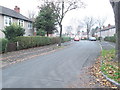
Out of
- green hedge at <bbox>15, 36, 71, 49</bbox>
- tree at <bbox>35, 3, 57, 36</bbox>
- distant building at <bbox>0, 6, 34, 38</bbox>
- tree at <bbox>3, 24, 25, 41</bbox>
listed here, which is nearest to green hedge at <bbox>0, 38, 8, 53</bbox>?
tree at <bbox>3, 24, 25, 41</bbox>

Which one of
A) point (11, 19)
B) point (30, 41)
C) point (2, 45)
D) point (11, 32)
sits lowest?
point (2, 45)

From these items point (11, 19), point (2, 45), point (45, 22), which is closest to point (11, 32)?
point (2, 45)

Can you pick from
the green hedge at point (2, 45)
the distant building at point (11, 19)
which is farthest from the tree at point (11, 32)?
the green hedge at point (2, 45)

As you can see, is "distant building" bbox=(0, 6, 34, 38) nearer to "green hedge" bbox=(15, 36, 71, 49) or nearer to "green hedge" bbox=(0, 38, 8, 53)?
"green hedge" bbox=(15, 36, 71, 49)

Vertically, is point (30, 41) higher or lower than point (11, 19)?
lower

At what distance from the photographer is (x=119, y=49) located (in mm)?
9781

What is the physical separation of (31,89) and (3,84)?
1377 mm

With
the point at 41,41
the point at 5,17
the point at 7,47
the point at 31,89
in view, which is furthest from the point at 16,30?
the point at 31,89

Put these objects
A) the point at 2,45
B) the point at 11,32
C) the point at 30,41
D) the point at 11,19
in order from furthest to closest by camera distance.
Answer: the point at 11,19 → the point at 30,41 → the point at 11,32 → the point at 2,45

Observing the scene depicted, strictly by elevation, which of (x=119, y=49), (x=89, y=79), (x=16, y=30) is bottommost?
(x=89, y=79)

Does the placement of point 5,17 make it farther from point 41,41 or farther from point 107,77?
point 107,77

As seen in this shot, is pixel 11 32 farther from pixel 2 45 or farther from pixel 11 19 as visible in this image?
pixel 11 19

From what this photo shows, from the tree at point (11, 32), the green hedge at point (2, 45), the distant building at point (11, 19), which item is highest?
the distant building at point (11, 19)

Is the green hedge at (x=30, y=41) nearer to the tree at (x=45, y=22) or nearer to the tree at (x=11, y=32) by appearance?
the tree at (x=11, y=32)
